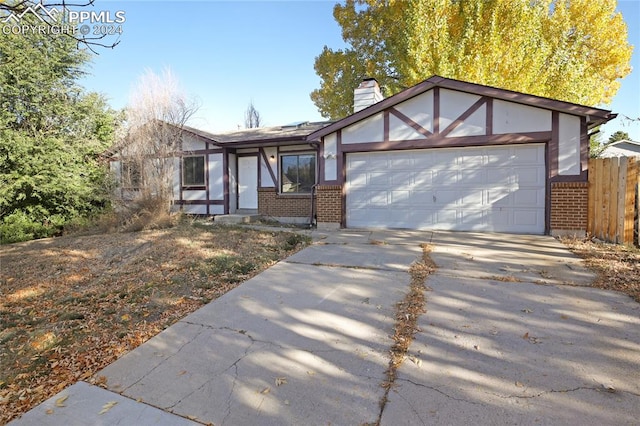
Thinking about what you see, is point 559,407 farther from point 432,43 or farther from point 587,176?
point 432,43

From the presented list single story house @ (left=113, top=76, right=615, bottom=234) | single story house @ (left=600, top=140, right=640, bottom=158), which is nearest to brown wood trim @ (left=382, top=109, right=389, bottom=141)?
single story house @ (left=113, top=76, right=615, bottom=234)

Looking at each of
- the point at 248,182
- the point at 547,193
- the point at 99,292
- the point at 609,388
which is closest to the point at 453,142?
the point at 547,193

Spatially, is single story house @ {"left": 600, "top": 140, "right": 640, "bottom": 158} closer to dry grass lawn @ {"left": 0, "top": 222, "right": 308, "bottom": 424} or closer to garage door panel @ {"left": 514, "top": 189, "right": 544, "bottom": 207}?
garage door panel @ {"left": 514, "top": 189, "right": 544, "bottom": 207}

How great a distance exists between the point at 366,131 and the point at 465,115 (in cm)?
246

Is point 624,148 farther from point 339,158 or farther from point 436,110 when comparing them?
point 339,158

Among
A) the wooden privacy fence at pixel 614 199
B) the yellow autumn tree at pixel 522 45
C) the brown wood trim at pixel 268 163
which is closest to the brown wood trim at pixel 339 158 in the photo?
the brown wood trim at pixel 268 163

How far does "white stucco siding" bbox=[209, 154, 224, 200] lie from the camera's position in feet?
41.5

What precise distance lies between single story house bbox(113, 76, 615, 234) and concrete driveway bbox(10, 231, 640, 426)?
12.2 ft

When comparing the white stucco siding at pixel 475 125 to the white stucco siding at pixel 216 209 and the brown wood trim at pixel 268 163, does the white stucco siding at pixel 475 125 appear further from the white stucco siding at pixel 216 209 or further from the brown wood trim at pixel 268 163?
the white stucco siding at pixel 216 209

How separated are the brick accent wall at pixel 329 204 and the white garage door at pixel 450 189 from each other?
0.28 meters

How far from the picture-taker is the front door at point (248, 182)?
41.6 ft

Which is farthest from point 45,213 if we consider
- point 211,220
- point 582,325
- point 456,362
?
point 582,325

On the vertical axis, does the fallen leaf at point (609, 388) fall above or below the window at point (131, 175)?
below

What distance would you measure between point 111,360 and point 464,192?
26.2 ft
